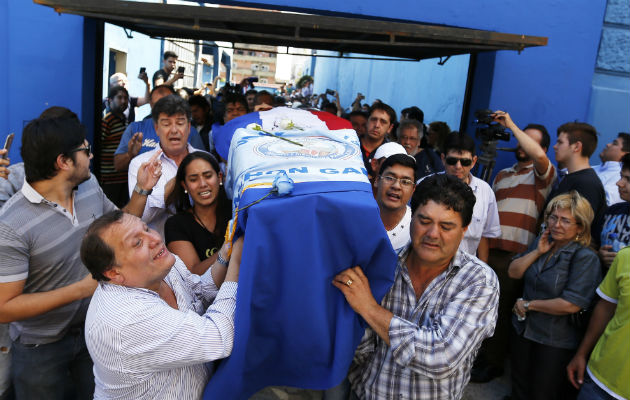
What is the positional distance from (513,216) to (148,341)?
301 centimetres

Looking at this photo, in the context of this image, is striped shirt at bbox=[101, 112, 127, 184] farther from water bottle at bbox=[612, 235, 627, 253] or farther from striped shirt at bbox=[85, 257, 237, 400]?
water bottle at bbox=[612, 235, 627, 253]

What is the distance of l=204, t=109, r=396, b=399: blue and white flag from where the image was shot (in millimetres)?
1534

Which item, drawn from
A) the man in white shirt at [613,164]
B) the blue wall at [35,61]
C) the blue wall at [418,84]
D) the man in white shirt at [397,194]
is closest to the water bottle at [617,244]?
the man in white shirt at [613,164]

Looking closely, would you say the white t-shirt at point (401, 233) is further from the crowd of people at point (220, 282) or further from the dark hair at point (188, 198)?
the dark hair at point (188, 198)

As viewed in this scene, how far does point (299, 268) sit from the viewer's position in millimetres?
1562

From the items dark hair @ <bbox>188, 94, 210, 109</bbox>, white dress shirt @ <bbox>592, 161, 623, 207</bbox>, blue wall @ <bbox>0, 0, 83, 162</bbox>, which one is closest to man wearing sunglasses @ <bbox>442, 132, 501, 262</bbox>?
white dress shirt @ <bbox>592, 161, 623, 207</bbox>

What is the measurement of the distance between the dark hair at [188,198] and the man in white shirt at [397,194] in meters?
0.87

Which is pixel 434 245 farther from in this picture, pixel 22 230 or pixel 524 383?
pixel 524 383

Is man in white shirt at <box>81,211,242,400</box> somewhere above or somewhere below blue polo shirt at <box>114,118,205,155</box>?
below

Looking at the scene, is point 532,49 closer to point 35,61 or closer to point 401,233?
point 401,233

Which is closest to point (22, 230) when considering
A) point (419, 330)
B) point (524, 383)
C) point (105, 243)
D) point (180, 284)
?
point (105, 243)

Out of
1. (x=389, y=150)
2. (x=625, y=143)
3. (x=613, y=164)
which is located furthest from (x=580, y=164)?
(x=389, y=150)

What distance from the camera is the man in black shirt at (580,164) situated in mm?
3170

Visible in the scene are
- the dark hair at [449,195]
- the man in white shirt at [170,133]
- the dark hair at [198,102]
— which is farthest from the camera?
the dark hair at [198,102]
